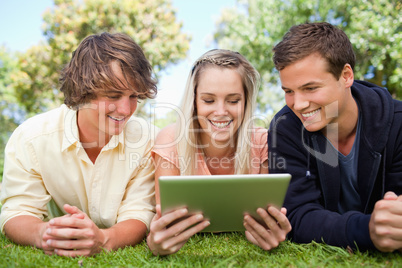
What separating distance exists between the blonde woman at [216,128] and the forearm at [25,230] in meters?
1.03

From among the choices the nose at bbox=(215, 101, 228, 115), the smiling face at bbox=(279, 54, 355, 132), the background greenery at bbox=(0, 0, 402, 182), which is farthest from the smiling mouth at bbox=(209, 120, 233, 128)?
the background greenery at bbox=(0, 0, 402, 182)

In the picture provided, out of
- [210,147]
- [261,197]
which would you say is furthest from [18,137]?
[261,197]

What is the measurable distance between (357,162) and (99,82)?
7.82ft

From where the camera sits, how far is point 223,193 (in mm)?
2301

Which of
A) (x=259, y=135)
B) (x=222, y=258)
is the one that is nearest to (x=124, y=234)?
(x=222, y=258)

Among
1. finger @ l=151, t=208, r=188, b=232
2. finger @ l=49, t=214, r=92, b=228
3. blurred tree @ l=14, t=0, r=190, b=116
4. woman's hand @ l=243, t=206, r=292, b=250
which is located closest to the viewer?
finger @ l=151, t=208, r=188, b=232

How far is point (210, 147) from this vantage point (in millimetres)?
3688

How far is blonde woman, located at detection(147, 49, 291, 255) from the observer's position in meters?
3.41

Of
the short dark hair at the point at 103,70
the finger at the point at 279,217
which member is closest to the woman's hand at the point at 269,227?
the finger at the point at 279,217

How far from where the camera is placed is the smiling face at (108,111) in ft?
10.6

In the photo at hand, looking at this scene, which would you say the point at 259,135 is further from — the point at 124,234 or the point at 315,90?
the point at 124,234

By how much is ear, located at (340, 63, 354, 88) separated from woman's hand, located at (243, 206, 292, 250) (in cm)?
137

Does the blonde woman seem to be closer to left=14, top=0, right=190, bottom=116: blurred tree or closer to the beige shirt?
the beige shirt

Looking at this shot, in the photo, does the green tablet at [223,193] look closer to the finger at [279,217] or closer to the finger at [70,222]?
the finger at [279,217]
